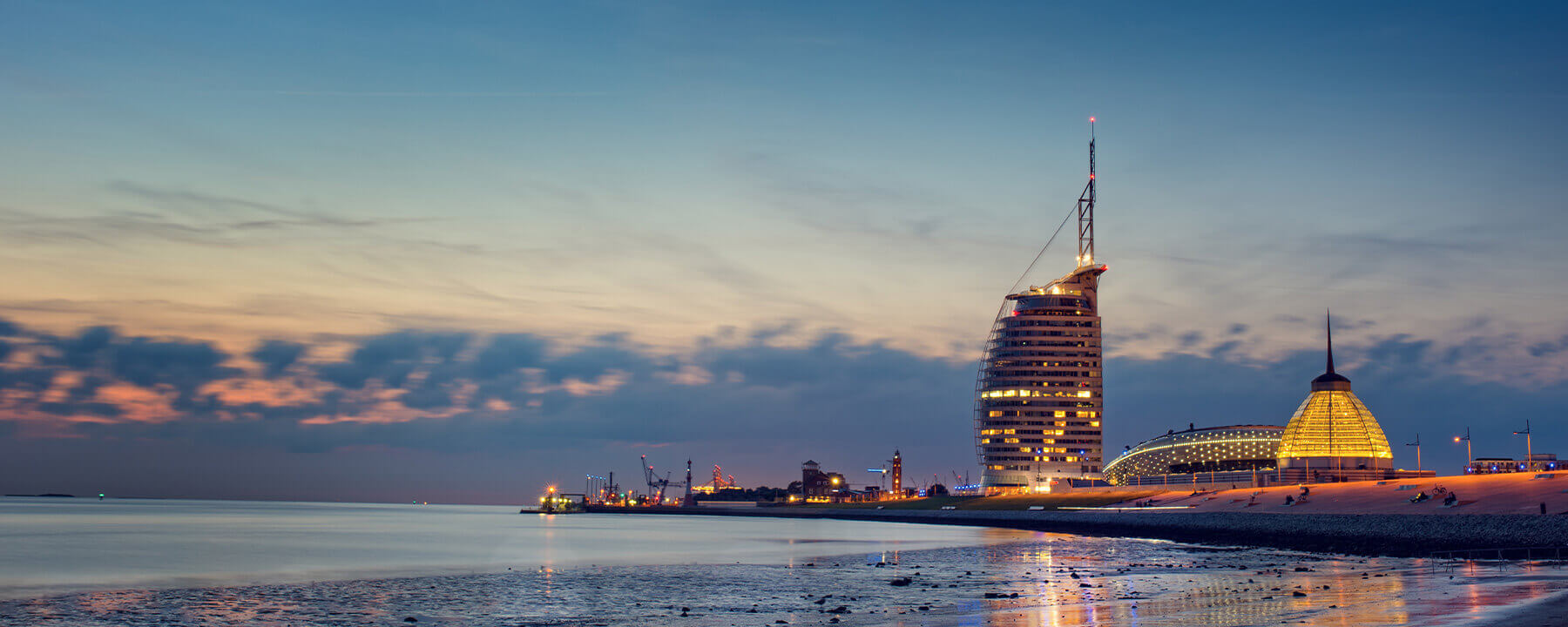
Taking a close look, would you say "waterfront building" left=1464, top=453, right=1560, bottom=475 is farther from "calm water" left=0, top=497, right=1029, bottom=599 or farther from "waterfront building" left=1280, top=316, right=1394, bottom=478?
"calm water" left=0, top=497, right=1029, bottom=599

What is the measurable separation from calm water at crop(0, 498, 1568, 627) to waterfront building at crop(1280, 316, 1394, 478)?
311 feet

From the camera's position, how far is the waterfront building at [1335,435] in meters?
181

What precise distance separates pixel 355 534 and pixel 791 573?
101864 millimetres

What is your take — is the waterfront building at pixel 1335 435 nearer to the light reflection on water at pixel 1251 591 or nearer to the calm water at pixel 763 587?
the calm water at pixel 763 587

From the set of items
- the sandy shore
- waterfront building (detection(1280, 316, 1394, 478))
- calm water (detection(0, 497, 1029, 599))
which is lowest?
calm water (detection(0, 497, 1029, 599))

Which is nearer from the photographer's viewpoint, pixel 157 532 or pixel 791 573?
pixel 791 573

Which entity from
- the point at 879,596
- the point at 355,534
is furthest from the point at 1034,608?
the point at 355,534

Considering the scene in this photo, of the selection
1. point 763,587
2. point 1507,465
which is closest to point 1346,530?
point 763,587

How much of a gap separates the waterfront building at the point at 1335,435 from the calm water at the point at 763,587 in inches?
3735

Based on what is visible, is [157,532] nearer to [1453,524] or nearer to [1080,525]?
[1080,525]

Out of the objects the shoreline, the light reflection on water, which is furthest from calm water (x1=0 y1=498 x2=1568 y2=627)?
the shoreline

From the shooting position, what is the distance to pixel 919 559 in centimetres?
8094

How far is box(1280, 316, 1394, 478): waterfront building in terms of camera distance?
180750mm

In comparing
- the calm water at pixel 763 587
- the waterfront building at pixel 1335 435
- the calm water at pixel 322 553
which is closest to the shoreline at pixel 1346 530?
the calm water at pixel 763 587
